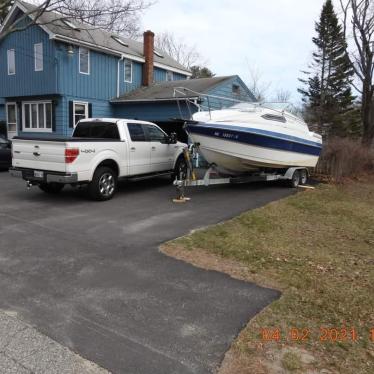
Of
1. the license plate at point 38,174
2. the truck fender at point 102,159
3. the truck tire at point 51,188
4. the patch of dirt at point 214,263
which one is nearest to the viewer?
the patch of dirt at point 214,263

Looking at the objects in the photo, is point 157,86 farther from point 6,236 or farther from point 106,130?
point 6,236

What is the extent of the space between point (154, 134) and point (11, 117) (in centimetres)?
1374

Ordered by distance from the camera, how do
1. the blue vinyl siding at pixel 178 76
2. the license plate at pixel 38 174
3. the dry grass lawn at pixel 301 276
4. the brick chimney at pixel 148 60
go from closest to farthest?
the dry grass lawn at pixel 301 276 → the license plate at pixel 38 174 → the brick chimney at pixel 148 60 → the blue vinyl siding at pixel 178 76

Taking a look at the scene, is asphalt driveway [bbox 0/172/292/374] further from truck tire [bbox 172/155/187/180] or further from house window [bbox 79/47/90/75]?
house window [bbox 79/47/90/75]

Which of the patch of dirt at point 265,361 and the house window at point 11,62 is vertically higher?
the house window at point 11,62

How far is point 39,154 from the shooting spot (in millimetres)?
8945

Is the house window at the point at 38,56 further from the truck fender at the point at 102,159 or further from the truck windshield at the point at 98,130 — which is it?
the truck fender at the point at 102,159

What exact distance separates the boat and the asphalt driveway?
2.97 metres

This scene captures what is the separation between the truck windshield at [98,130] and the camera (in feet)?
33.9

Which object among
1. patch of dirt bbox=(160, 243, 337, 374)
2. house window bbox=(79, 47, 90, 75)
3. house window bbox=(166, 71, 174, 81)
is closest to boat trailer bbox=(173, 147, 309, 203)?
patch of dirt bbox=(160, 243, 337, 374)

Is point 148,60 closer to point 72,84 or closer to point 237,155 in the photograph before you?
point 72,84

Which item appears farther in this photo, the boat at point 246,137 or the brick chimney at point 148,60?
the brick chimney at point 148,60

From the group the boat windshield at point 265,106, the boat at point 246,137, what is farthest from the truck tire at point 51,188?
the boat windshield at point 265,106

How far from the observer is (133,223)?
296 inches
